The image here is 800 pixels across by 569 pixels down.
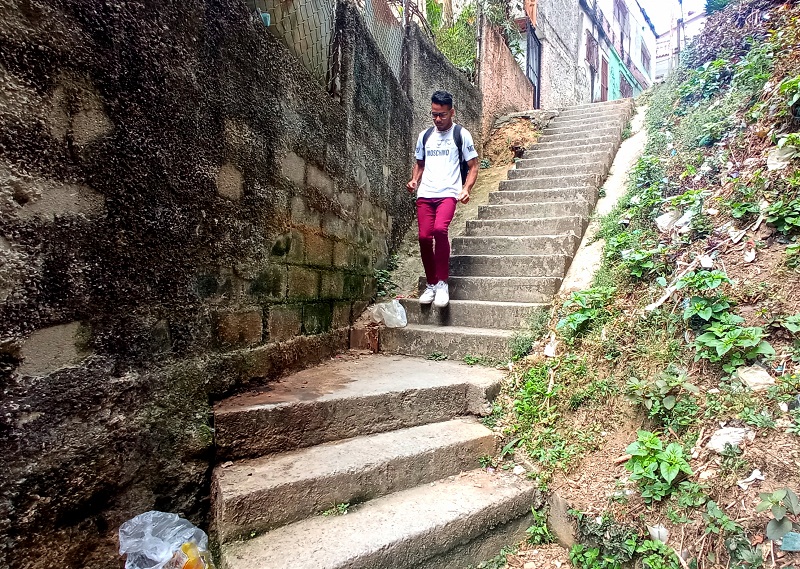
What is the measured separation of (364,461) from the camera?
78.7 inches

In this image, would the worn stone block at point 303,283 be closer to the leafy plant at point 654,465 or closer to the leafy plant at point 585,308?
the leafy plant at point 585,308

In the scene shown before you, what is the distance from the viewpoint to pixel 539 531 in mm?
2092

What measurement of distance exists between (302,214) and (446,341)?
1.39 m

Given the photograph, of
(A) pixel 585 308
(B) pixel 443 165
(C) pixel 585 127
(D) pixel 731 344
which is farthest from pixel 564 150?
(D) pixel 731 344

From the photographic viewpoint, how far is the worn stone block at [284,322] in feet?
7.95

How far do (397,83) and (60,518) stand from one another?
4.25 m

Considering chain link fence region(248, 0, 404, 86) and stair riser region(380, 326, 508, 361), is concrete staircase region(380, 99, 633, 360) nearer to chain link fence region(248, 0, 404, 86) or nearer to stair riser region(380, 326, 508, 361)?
stair riser region(380, 326, 508, 361)

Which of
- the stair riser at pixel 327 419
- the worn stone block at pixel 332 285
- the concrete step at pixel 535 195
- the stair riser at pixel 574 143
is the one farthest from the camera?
the stair riser at pixel 574 143

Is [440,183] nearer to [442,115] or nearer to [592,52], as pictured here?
[442,115]

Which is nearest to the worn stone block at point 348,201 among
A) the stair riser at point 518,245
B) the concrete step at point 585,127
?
the stair riser at point 518,245

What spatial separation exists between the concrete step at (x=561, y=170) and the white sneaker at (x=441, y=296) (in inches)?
101

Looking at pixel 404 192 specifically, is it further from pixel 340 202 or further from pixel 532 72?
pixel 532 72

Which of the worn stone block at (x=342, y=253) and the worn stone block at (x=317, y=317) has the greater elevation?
the worn stone block at (x=342, y=253)

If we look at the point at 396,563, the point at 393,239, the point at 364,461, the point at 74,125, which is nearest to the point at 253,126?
the point at 74,125
